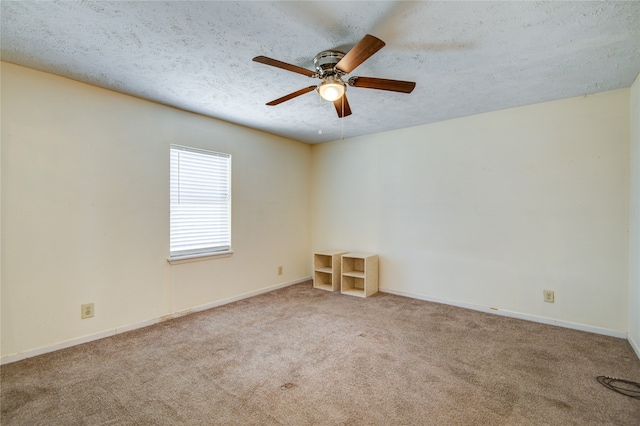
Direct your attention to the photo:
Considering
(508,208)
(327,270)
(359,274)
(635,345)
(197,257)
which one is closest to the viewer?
(635,345)

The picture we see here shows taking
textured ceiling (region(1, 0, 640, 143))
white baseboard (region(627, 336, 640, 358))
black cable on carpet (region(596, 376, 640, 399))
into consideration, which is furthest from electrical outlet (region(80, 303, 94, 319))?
white baseboard (region(627, 336, 640, 358))

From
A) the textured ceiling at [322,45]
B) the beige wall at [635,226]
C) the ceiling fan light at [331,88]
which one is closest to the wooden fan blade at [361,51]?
the ceiling fan light at [331,88]

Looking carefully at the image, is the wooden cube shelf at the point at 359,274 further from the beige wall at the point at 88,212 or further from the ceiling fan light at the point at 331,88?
the ceiling fan light at the point at 331,88

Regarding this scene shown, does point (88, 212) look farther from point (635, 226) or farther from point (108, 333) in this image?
point (635, 226)

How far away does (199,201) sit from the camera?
140 inches

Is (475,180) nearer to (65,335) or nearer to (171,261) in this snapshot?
(171,261)

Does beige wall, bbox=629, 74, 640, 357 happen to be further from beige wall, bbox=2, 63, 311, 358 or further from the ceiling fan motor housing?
beige wall, bbox=2, 63, 311, 358

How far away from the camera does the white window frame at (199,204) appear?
3.32 m

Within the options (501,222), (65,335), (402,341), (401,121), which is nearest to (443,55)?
(401,121)

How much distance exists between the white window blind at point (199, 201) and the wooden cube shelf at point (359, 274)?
5.58ft

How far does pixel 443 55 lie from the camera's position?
7.09 feet

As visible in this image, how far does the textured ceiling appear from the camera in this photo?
5.50 feet

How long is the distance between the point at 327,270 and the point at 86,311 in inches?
113

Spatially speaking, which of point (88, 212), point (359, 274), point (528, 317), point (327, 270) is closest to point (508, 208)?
point (528, 317)
